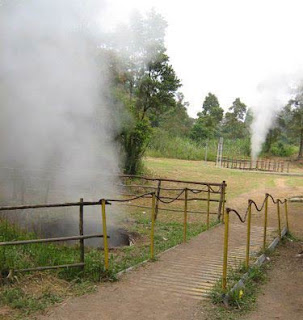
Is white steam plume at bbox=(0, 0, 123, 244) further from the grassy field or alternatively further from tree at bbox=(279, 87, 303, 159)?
tree at bbox=(279, 87, 303, 159)

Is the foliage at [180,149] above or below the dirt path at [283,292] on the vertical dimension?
above

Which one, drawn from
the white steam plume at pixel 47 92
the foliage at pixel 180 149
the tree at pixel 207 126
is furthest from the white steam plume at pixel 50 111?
the tree at pixel 207 126

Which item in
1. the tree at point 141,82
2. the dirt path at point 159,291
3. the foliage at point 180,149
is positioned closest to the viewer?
the dirt path at point 159,291

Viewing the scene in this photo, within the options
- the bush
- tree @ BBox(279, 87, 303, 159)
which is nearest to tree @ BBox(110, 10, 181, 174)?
tree @ BBox(279, 87, 303, 159)

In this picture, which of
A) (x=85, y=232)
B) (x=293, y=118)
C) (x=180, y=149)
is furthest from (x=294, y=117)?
(x=85, y=232)

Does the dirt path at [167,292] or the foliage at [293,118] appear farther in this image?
the foliage at [293,118]

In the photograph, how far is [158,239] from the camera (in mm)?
7457

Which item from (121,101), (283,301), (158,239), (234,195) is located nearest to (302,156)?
(234,195)

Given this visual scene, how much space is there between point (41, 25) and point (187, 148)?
2798cm

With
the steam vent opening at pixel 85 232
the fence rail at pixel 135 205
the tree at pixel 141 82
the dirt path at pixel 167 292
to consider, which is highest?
the tree at pixel 141 82

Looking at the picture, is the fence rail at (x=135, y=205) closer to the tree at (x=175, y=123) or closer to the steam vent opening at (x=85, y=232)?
the steam vent opening at (x=85, y=232)

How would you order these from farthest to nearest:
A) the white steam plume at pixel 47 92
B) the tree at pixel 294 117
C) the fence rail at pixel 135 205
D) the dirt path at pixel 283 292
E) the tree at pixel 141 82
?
the tree at pixel 294 117 < the tree at pixel 141 82 < the white steam plume at pixel 47 92 < the fence rail at pixel 135 205 < the dirt path at pixel 283 292

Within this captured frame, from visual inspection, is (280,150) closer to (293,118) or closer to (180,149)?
(293,118)

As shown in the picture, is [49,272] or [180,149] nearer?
[49,272]
